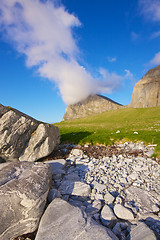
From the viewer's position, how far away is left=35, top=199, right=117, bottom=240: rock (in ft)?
13.2

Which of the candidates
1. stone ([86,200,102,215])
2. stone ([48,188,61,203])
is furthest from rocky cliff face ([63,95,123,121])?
stone ([86,200,102,215])

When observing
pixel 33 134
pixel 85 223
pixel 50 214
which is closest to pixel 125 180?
pixel 85 223

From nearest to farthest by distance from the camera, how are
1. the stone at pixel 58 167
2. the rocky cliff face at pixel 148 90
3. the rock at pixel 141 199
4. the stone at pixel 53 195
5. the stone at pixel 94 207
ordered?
the stone at pixel 94 207 → the rock at pixel 141 199 → the stone at pixel 53 195 → the stone at pixel 58 167 → the rocky cliff face at pixel 148 90

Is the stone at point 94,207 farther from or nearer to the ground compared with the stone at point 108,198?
nearer to the ground

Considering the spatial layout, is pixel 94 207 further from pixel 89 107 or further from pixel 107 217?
pixel 89 107

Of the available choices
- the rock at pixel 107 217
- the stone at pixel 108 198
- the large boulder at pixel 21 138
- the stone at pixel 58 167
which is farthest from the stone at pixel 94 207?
the large boulder at pixel 21 138

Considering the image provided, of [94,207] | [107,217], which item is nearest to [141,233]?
[107,217]

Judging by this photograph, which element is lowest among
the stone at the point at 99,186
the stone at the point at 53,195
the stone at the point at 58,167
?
the stone at the point at 53,195

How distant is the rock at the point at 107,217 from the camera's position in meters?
5.44

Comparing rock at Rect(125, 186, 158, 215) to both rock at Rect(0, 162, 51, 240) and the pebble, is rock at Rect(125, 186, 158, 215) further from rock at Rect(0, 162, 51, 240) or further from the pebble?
rock at Rect(0, 162, 51, 240)

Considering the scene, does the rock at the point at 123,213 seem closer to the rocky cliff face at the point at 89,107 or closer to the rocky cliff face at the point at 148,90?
the rocky cliff face at the point at 148,90

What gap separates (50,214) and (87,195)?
286 centimetres

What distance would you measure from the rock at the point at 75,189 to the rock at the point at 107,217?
1.48 m

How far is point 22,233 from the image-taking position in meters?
4.86
